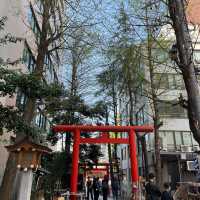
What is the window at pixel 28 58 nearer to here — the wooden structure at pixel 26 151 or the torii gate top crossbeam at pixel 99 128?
the torii gate top crossbeam at pixel 99 128

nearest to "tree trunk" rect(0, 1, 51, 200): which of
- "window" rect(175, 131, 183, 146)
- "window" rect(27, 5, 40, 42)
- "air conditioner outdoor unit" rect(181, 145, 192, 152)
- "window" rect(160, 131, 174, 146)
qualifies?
"window" rect(27, 5, 40, 42)

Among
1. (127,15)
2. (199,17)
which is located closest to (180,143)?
(199,17)

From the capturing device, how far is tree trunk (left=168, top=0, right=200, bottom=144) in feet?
25.5

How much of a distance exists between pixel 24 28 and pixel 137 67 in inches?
279

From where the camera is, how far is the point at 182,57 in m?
8.23

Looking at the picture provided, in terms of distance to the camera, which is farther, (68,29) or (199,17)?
(199,17)

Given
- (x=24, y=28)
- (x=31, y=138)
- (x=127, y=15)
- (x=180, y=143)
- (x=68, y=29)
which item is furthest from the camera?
(x=180, y=143)

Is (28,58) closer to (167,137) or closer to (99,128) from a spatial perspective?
(99,128)

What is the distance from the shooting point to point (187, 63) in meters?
8.12

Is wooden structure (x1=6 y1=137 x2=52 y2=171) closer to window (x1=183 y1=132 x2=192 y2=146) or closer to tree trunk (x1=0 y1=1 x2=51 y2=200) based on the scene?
tree trunk (x1=0 y1=1 x2=51 y2=200)

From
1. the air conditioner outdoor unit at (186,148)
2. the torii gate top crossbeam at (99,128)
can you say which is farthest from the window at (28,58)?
the air conditioner outdoor unit at (186,148)

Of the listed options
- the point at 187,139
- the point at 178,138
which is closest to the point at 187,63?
the point at 178,138

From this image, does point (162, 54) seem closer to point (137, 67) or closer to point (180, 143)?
point (137, 67)

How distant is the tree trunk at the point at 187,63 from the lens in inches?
306
